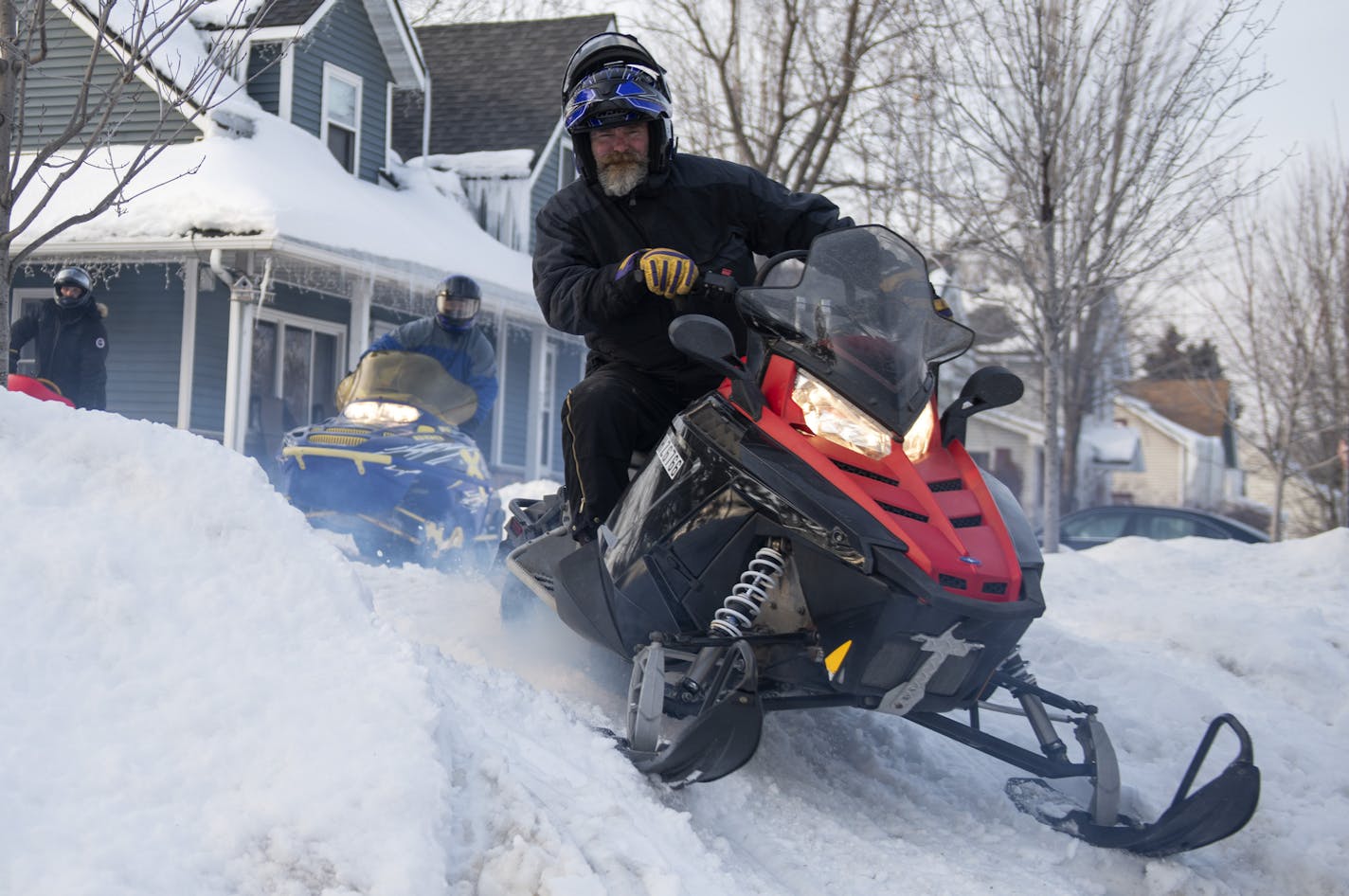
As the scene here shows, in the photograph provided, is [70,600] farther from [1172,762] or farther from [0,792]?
[1172,762]

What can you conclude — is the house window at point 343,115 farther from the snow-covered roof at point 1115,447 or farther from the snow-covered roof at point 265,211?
the snow-covered roof at point 1115,447

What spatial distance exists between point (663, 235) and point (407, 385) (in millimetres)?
4147

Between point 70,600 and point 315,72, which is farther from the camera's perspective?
point 315,72

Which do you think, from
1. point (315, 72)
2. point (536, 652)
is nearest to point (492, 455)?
point (315, 72)

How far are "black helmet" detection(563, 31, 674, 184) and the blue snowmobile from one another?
3.67 m

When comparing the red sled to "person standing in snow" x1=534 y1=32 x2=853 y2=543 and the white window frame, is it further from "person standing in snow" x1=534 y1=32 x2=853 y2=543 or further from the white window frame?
the white window frame

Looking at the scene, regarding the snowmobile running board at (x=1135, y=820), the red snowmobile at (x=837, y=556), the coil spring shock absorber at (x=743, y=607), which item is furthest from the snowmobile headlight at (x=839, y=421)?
the snowmobile running board at (x=1135, y=820)

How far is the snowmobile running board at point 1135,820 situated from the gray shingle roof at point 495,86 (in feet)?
61.6

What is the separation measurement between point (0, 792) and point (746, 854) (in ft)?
5.42

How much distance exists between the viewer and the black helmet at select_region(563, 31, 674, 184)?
4.12m

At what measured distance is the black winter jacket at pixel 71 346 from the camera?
10.3 m

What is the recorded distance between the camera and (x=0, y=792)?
2.07 metres

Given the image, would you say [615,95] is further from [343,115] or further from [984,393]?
[343,115]

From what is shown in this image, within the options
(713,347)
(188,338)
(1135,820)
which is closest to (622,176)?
(713,347)
